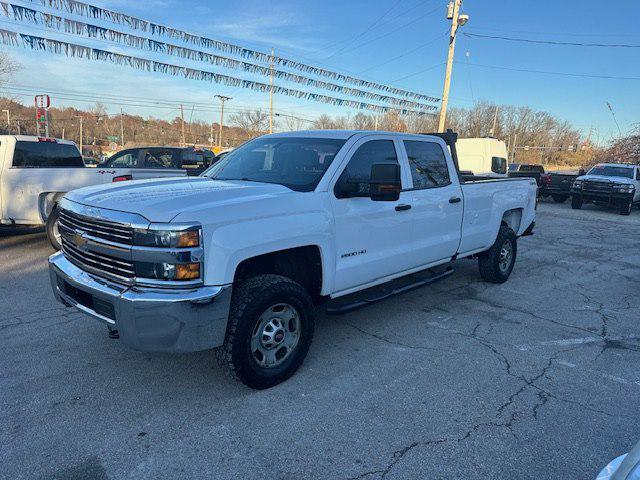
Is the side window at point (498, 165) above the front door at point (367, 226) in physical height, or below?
above

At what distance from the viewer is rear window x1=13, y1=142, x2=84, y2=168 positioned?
7.89 m

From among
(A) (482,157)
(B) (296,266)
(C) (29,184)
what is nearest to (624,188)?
(A) (482,157)

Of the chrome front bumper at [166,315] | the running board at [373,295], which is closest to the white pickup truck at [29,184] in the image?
the chrome front bumper at [166,315]

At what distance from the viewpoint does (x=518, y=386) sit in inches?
143

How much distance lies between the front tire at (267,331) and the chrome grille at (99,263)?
74 cm

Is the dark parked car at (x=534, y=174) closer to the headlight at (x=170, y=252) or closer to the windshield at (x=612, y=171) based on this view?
the windshield at (x=612, y=171)

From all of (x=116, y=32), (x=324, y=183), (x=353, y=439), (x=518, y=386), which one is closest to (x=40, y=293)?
(x=324, y=183)

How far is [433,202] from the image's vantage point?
4.92 metres

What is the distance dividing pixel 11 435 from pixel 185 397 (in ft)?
3.52

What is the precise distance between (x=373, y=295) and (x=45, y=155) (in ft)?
23.8

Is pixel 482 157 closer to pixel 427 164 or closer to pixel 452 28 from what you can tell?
pixel 452 28

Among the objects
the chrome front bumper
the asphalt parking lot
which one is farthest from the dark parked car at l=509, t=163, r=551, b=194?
the chrome front bumper

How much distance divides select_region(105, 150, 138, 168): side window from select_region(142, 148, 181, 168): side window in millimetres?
292

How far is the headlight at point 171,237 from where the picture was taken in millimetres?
2848
